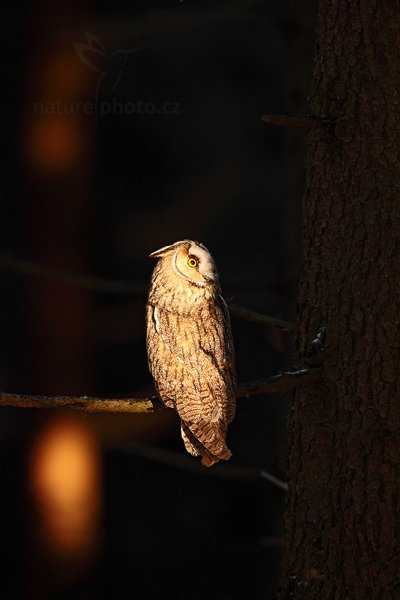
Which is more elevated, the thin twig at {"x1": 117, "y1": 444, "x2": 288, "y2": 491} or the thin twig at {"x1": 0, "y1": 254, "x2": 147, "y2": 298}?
the thin twig at {"x1": 0, "y1": 254, "x2": 147, "y2": 298}

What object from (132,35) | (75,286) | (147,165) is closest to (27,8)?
(132,35)

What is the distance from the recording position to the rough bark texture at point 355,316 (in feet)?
7.91

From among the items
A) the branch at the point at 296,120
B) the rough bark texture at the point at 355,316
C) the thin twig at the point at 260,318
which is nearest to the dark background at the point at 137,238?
the thin twig at the point at 260,318

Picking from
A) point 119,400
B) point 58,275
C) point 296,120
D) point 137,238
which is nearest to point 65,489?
point 58,275

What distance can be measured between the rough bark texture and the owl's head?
356 millimetres

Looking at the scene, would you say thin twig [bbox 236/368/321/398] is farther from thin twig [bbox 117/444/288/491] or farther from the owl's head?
thin twig [bbox 117/444/288/491]

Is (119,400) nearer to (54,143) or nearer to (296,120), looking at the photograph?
(296,120)

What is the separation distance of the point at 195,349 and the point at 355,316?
536 mm

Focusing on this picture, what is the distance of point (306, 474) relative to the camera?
253cm

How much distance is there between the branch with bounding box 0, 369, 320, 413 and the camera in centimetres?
217

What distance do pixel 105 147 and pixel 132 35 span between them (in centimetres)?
67

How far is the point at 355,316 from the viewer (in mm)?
2436

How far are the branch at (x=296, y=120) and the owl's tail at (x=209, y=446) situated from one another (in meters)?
0.90

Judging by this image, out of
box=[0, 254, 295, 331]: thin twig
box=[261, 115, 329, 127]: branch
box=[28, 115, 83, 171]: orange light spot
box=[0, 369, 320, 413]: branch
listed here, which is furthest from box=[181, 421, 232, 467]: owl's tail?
box=[28, 115, 83, 171]: orange light spot
